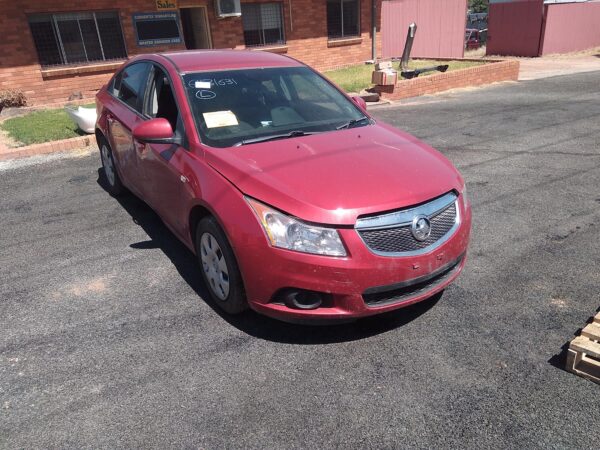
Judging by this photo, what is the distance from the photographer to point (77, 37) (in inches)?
483

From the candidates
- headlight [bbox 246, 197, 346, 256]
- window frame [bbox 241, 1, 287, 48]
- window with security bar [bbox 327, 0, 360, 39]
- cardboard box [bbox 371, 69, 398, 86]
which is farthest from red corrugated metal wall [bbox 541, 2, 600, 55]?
headlight [bbox 246, 197, 346, 256]

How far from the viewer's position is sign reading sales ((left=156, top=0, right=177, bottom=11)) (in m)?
13.2

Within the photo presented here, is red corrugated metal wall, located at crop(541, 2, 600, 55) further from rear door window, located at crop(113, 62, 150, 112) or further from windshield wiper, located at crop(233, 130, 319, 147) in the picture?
windshield wiper, located at crop(233, 130, 319, 147)

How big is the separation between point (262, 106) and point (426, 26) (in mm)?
20347

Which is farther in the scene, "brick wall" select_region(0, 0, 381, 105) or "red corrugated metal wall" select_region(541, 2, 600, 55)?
"red corrugated metal wall" select_region(541, 2, 600, 55)

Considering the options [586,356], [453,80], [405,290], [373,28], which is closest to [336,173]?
[405,290]

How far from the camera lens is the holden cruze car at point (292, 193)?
107 inches

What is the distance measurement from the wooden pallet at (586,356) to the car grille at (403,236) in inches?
36.6

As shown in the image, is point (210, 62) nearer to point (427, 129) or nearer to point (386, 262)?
point (386, 262)

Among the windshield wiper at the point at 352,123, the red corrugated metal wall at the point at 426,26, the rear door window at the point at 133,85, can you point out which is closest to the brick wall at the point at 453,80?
the red corrugated metal wall at the point at 426,26

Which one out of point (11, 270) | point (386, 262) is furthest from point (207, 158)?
point (11, 270)

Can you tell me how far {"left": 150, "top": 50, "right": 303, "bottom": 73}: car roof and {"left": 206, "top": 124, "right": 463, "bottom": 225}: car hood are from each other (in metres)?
1.06

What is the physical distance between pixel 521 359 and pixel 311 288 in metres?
1.32

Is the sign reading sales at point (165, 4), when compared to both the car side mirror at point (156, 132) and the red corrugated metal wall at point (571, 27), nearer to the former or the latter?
the car side mirror at point (156, 132)
